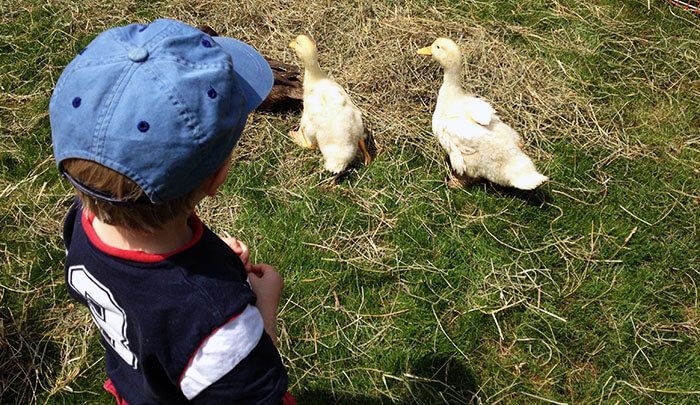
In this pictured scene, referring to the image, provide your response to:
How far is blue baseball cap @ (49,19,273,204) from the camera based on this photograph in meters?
1.13

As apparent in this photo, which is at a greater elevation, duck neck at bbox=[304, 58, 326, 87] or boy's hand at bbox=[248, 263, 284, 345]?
boy's hand at bbox=[248, 263, 284, 345]

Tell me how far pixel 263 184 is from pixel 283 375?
2389 mm

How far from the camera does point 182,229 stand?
1.42 metres

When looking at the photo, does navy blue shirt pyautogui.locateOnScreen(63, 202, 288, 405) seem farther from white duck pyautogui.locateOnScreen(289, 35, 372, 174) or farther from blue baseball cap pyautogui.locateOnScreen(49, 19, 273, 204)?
white duck pyautogui.locateOnScreen(289, 35, 372, 174)

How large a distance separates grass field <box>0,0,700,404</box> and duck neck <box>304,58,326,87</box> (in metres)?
0.38

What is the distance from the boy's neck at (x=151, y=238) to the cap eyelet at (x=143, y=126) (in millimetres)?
288

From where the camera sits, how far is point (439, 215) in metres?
3.57

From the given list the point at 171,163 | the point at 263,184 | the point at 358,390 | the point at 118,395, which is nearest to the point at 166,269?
the point at 171,163

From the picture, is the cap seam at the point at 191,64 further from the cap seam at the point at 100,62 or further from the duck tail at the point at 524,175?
the duck tail at the point at 524,175

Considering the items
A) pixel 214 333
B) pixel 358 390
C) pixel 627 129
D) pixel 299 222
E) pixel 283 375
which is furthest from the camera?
pixel 627 129

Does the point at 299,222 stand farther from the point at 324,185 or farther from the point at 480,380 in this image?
the point at 480,380

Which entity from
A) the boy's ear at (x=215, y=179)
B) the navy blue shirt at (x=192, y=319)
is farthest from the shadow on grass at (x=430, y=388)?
the boy's ear at (x=215, y=179)

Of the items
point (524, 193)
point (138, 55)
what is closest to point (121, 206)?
point (138, 55)

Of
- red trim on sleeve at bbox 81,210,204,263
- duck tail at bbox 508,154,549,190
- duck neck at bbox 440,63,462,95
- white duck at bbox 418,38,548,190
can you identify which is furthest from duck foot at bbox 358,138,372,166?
red trim on sleeve at bbox 81,210,204,263
